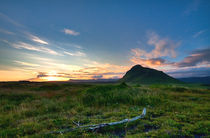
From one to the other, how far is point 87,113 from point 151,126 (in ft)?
15.5

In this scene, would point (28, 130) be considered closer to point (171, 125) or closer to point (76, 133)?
point (76, 133)

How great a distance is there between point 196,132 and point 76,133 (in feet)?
18.1

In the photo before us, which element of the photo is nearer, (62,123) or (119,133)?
(119,133)

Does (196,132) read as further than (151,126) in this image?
No

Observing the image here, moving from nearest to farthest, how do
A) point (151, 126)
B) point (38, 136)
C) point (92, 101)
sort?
point (38, 136), point (151, 126), point (92, 101)

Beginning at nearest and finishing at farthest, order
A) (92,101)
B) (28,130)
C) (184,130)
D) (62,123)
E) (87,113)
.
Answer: (184,130) → (28,130) → (62,123) → (87,113) → (92,101)

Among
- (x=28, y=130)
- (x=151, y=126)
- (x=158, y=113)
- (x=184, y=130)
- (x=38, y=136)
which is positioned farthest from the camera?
(x=158, y=113)

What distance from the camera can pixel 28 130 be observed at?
4.75m

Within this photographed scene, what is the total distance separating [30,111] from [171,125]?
10.4m

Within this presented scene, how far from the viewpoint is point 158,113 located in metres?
6.96

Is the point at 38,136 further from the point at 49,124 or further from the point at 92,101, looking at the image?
the point at 92,101

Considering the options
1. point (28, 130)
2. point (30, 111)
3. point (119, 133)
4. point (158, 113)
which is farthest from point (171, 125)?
point (30, 111)

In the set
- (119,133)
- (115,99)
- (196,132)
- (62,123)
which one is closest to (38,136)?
(62,123)

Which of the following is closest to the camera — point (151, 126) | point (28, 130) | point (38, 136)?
point (38, 136)
